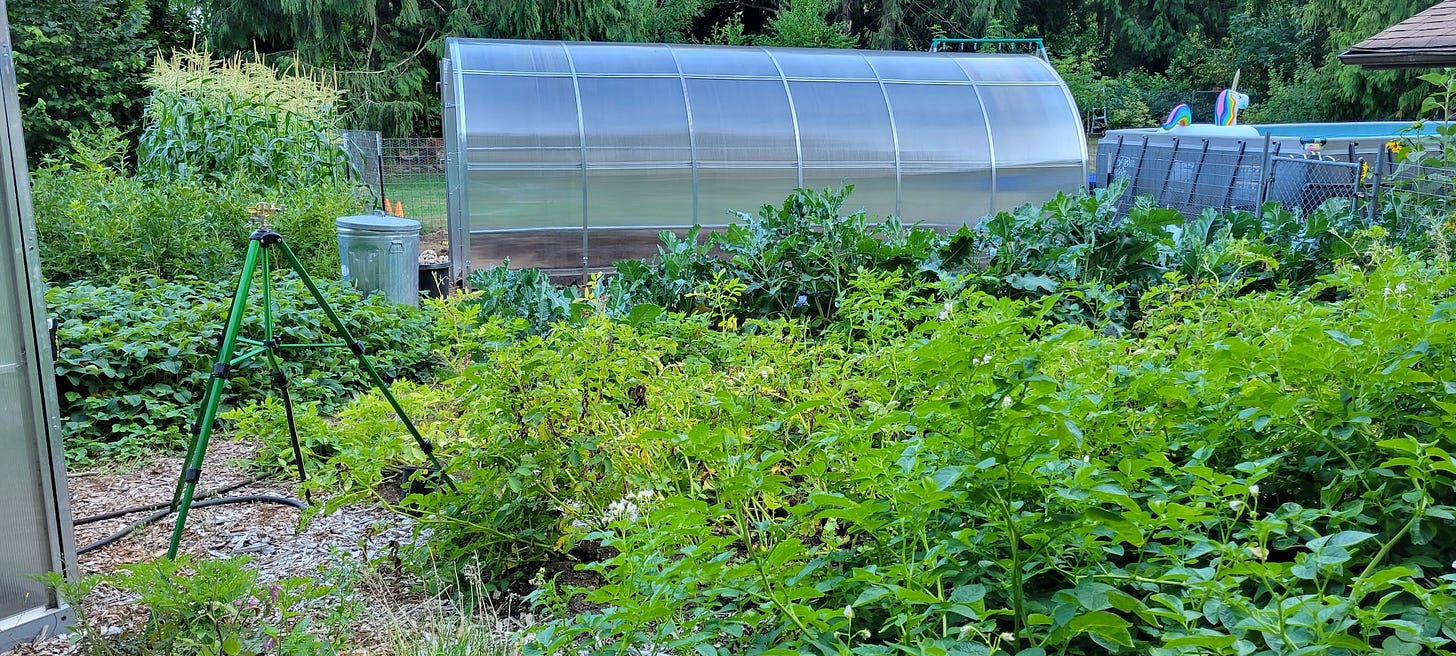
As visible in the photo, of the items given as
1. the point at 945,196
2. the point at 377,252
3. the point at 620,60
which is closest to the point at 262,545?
the point at 377,252

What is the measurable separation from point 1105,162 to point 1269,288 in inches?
399

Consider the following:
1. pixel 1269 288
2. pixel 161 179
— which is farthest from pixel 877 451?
pixel 161 179

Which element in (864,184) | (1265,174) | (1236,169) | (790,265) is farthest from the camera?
(1236,169)

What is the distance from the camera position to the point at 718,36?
2698 centimetres

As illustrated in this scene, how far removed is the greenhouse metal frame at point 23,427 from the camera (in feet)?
10.3

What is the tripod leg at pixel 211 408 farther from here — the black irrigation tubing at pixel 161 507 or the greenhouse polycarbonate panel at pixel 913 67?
the greenhouse polycarbonate panel at pixel 913 67

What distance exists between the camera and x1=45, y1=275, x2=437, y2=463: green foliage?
5.35 metres

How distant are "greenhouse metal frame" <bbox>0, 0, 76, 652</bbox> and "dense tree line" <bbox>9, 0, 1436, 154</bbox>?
1252 centimetres

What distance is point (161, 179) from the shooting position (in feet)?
31.0

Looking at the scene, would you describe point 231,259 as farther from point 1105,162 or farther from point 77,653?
point 1105,162

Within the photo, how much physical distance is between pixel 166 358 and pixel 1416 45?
390 inches

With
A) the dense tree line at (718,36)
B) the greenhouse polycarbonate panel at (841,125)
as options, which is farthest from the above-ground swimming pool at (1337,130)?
the greenhouse polycarbonate panel at (841,125)

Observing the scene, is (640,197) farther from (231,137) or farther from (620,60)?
(231,137)

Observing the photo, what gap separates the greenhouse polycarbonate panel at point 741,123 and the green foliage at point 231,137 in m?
3.67
